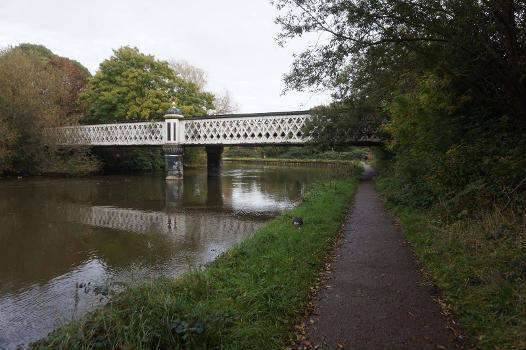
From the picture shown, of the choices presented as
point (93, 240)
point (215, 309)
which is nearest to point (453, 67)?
point (215, 309)

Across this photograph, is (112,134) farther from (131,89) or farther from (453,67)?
(453,67)

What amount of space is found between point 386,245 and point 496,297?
3.13 metres

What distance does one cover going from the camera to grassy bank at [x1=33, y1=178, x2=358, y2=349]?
3248 mm

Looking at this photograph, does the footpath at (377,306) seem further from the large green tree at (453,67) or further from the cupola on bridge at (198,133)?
the cupola on bridge at (198,133)

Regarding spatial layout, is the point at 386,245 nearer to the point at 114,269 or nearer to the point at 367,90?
the point at 367,90

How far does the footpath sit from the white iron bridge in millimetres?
16195

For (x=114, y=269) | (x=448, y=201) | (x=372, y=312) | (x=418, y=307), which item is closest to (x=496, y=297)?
(x=418, y=307)

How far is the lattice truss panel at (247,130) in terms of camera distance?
23375 millimetres

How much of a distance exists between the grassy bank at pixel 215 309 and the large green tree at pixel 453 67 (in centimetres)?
372

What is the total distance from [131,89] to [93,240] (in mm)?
26129

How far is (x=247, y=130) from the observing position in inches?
990

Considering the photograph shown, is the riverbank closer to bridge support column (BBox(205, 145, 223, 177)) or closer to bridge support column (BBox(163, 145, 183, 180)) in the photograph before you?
bridge support column (BBox(205, 145, 223, 177))

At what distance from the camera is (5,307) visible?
5293mm

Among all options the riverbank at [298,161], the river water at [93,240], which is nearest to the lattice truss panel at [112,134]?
the river water at [93,240]
